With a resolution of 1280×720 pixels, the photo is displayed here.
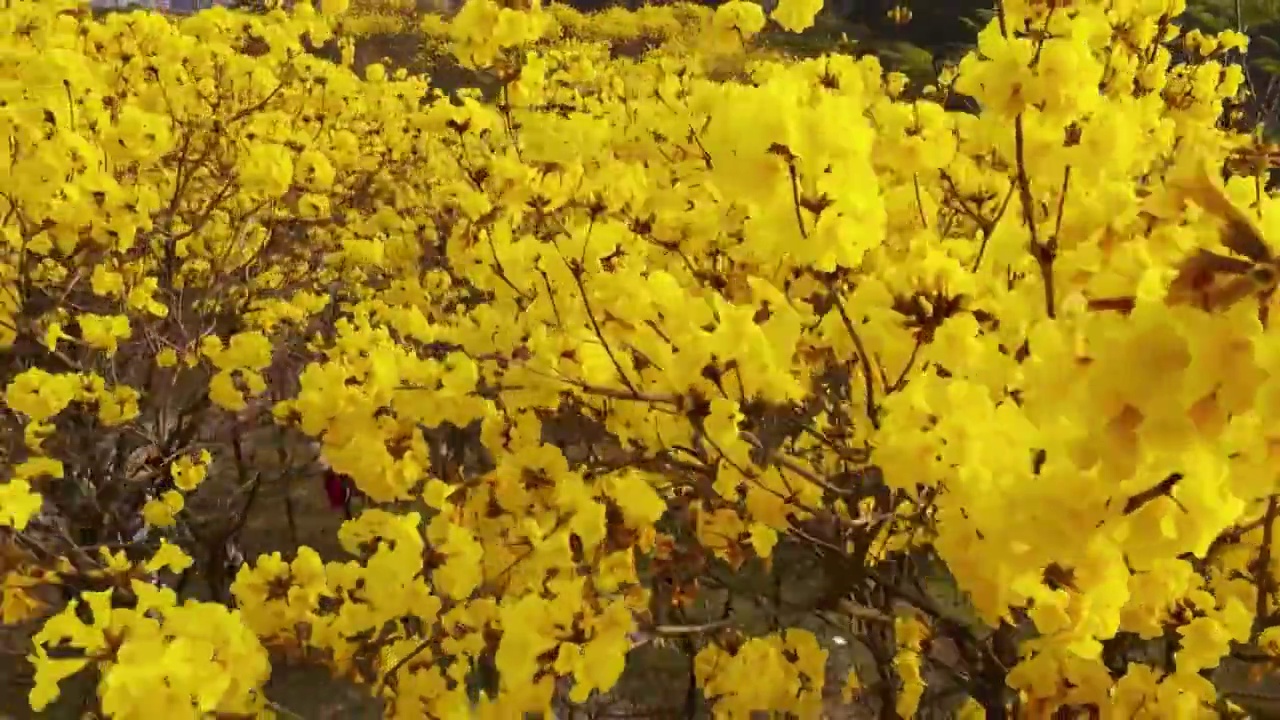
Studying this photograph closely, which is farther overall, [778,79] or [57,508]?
[57,508]

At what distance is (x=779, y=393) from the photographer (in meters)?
2.37

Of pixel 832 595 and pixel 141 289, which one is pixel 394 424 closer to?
pixel 832 595

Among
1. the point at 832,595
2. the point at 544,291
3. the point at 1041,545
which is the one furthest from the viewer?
the point at 544,291

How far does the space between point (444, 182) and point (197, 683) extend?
9.07 m

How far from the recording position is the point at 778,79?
208 cm

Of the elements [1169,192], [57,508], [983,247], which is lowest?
[57,508]

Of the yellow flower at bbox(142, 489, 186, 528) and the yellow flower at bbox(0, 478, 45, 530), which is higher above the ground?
the yellow flower at bbox(0, 478, 45, 530)

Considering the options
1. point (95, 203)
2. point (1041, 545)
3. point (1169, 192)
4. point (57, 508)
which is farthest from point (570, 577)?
point (57, 508)

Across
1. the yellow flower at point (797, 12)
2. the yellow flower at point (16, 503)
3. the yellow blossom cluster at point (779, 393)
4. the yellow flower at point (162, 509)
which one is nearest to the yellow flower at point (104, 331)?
the yellow blossom cluster at point (779, 393)

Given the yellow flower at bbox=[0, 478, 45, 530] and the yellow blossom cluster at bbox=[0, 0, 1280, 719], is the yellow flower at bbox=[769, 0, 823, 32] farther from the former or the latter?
the yellow flower at bbox=[0, 478, 45, 530]

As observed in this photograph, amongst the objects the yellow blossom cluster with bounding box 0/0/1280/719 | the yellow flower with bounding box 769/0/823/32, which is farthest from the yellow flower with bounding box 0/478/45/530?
the yellow flower with bounding box 769/0/823/32

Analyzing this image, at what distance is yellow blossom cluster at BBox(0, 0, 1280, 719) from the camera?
1.25 metres

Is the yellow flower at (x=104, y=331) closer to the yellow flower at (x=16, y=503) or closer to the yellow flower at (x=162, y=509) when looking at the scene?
the yellow flower at (x=162, y=509)

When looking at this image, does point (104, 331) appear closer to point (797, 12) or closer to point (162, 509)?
point (162, 509)
